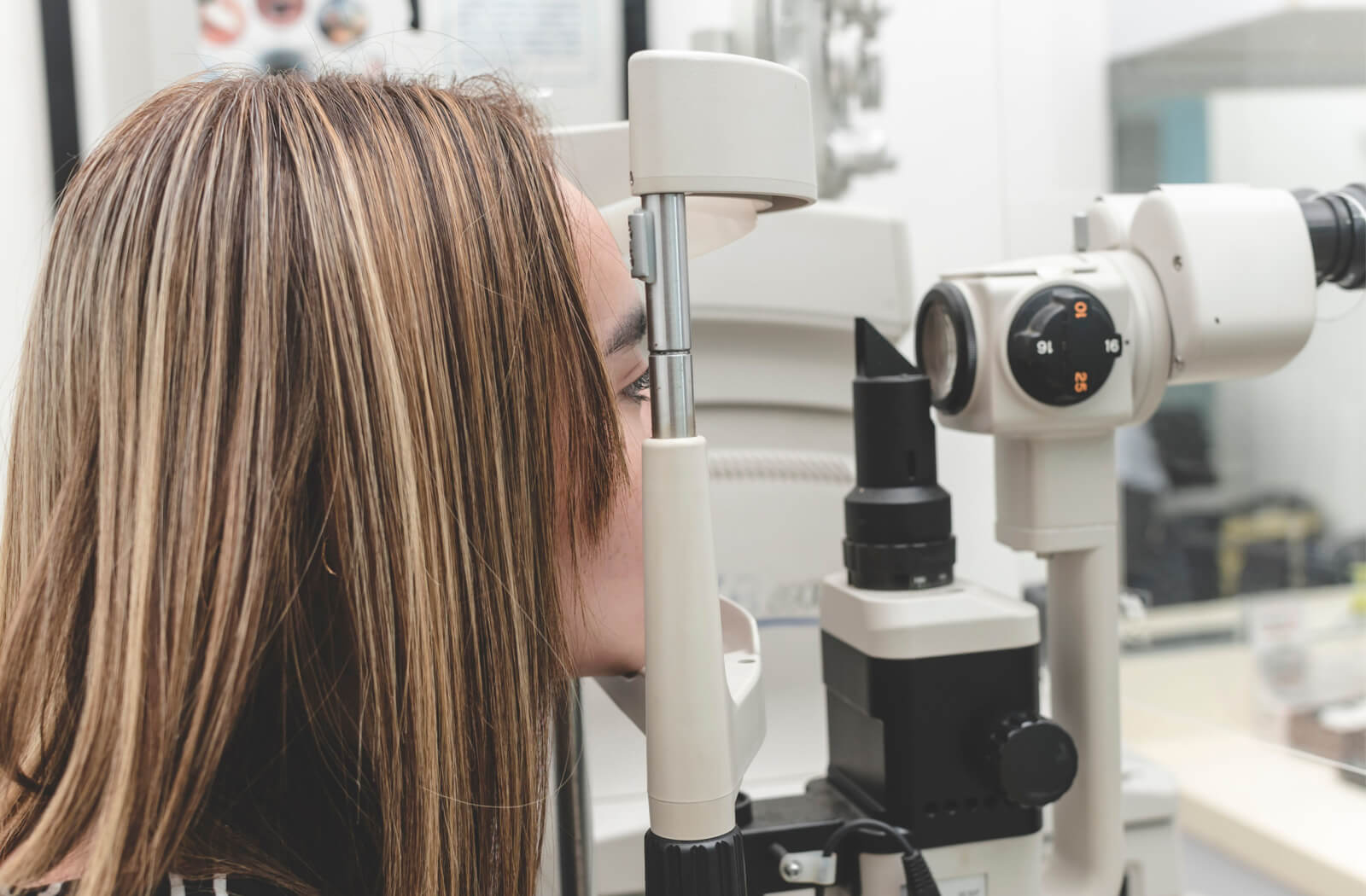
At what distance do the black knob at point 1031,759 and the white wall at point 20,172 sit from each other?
0.93m

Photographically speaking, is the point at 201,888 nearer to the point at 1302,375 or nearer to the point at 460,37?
the point at 460,37

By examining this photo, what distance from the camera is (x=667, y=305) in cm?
39

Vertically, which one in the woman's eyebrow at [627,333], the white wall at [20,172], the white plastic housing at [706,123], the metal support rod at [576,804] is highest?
the white wall at [20,172]

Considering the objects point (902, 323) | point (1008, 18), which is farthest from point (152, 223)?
point (1008, 18)

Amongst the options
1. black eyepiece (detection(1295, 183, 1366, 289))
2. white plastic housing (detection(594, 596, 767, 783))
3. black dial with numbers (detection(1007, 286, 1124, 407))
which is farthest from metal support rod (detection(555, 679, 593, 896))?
black eyepiece (detection(1295, 183, 1366, 289))

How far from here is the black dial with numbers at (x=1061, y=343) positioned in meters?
0.51

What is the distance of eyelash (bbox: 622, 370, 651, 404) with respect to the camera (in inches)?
20.5

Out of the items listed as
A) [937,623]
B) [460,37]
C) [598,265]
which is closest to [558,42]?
[460,37]

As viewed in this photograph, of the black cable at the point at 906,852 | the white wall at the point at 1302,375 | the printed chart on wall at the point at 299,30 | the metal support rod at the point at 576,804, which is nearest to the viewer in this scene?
the black cable at the point at 906,852

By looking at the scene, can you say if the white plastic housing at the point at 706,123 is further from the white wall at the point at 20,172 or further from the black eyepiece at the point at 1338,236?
the white wall at the point at 20,172

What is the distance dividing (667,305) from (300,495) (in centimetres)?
16

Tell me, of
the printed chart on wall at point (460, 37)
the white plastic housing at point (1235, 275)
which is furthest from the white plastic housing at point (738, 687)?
the printed chart on wall at point (460, 37)

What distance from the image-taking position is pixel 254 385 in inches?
15.8

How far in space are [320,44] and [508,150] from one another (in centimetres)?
77
